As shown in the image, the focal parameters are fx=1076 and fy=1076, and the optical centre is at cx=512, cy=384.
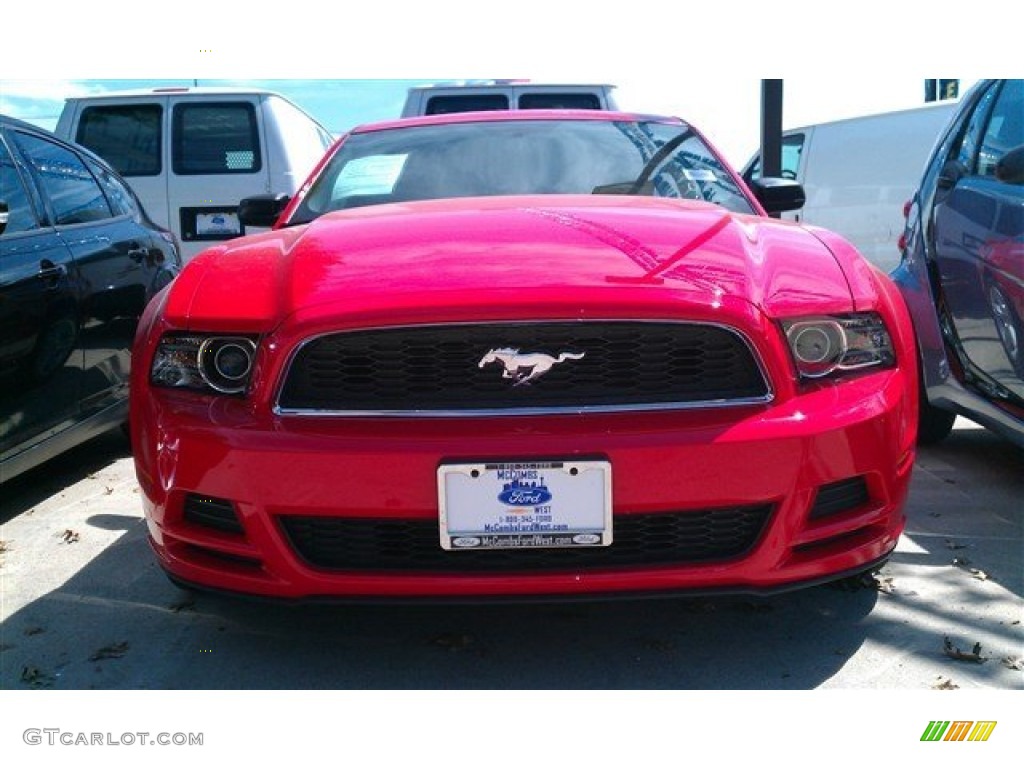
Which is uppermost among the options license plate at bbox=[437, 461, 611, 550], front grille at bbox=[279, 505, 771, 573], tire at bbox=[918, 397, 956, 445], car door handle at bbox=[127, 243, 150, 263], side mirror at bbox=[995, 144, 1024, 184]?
side mirror at bbox=[995, 144, 1024, 184]

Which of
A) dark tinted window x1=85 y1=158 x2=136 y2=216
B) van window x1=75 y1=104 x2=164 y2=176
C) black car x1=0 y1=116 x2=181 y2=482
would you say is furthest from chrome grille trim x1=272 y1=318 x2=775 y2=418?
van window x1=75 y1=104 x2=164 y2=176

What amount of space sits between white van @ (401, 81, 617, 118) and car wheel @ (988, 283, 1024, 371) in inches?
197

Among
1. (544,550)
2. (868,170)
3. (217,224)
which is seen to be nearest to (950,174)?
(544,550)

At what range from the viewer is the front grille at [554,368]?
2.37 m

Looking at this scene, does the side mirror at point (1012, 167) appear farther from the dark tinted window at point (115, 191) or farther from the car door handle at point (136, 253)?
the dark tinted window at point (115, 191)

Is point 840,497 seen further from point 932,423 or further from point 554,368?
point 932,423

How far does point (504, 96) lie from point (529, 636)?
248 inches

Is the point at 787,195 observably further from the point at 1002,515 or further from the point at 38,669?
the point at 38,669

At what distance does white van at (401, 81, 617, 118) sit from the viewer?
27.5 feet

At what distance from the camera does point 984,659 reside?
2705 millimetres

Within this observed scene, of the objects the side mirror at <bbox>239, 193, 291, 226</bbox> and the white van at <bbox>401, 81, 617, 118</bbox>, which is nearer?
the side mirror at <bbox>239, 193, 291, 226</bbox>

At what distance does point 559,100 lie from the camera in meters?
8.55

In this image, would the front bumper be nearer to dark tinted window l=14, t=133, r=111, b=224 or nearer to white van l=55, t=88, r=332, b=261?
dark tinted window l=14, t=133, r=111, b=224

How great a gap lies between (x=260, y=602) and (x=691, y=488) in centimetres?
101
